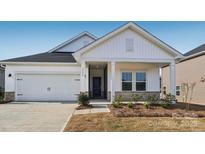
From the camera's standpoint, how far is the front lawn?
28.8 feet

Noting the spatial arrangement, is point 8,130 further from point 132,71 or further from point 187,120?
point 132,71

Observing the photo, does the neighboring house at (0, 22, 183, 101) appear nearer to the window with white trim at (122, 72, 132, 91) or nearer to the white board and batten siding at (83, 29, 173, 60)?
the window with white trim at (122, 72, 132, 91)

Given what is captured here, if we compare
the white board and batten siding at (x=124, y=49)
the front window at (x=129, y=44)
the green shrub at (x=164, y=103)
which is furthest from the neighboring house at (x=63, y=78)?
the green shrub at (x=164, y=103)

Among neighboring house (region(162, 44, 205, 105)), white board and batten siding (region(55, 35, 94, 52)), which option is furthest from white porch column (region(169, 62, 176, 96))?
white board and batten siding (region(55, 35, 94, 52))

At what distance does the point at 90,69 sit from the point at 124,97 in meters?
5.03

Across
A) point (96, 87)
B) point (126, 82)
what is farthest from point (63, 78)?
point (126, 82)

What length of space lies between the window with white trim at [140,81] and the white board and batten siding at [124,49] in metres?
3.10

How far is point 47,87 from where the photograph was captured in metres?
20.4

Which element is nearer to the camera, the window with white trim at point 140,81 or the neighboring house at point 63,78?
the neighboring house at point 63,78

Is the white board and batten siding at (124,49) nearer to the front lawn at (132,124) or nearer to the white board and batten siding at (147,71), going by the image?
the white board and batten siding at (147,71)

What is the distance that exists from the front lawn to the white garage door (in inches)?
390

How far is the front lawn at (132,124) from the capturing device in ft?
28.8
